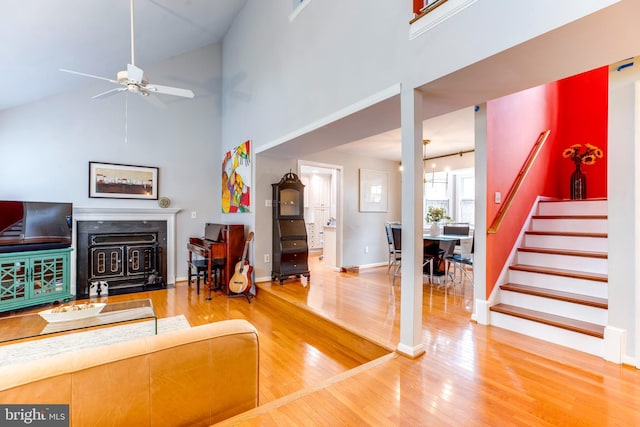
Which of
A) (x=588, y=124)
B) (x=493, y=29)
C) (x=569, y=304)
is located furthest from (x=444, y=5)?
(x=588, y=124)

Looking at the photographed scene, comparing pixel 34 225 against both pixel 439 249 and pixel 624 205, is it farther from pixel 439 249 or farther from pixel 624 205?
pixel 624 205

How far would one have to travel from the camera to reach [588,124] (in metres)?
4.23

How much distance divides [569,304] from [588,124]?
3.24m

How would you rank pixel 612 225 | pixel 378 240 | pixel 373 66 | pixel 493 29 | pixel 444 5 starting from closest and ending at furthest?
pixel 493 29 < pixel 444 5 < pixel 612 225 < pixel 373 66 < pixel 378 240

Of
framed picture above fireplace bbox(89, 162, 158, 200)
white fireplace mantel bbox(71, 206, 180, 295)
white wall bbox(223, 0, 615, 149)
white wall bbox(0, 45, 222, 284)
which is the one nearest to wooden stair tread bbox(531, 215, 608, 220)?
white wall bbox(223, 0, 615, 149)

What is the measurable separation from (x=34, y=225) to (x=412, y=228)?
4731 millimetres

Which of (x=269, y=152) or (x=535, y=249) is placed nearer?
(x=535, y=249)

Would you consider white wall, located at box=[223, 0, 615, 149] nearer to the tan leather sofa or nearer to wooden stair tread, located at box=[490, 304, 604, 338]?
wooden stair tread, located at box=[490, 304, 604, 338]

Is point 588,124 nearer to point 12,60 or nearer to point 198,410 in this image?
point 198,410

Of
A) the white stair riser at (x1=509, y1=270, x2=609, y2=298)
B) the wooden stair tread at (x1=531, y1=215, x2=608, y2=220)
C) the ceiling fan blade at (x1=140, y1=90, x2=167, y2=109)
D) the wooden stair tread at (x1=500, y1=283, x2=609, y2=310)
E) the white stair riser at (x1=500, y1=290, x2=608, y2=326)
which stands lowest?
the white stair riser at (x1=500, y1=290, x2=608, y2=326)

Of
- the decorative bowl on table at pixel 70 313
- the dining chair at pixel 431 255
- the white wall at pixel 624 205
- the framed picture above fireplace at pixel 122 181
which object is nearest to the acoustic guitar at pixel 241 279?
the decorative bowl on table at pixel 70 313

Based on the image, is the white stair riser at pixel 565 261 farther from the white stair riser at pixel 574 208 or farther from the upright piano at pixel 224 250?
the upright piano at pixel 224 250

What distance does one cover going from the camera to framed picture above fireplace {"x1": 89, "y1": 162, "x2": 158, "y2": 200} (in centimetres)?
447

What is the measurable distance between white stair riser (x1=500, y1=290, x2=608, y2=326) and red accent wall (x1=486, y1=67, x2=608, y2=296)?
22 centimetres
